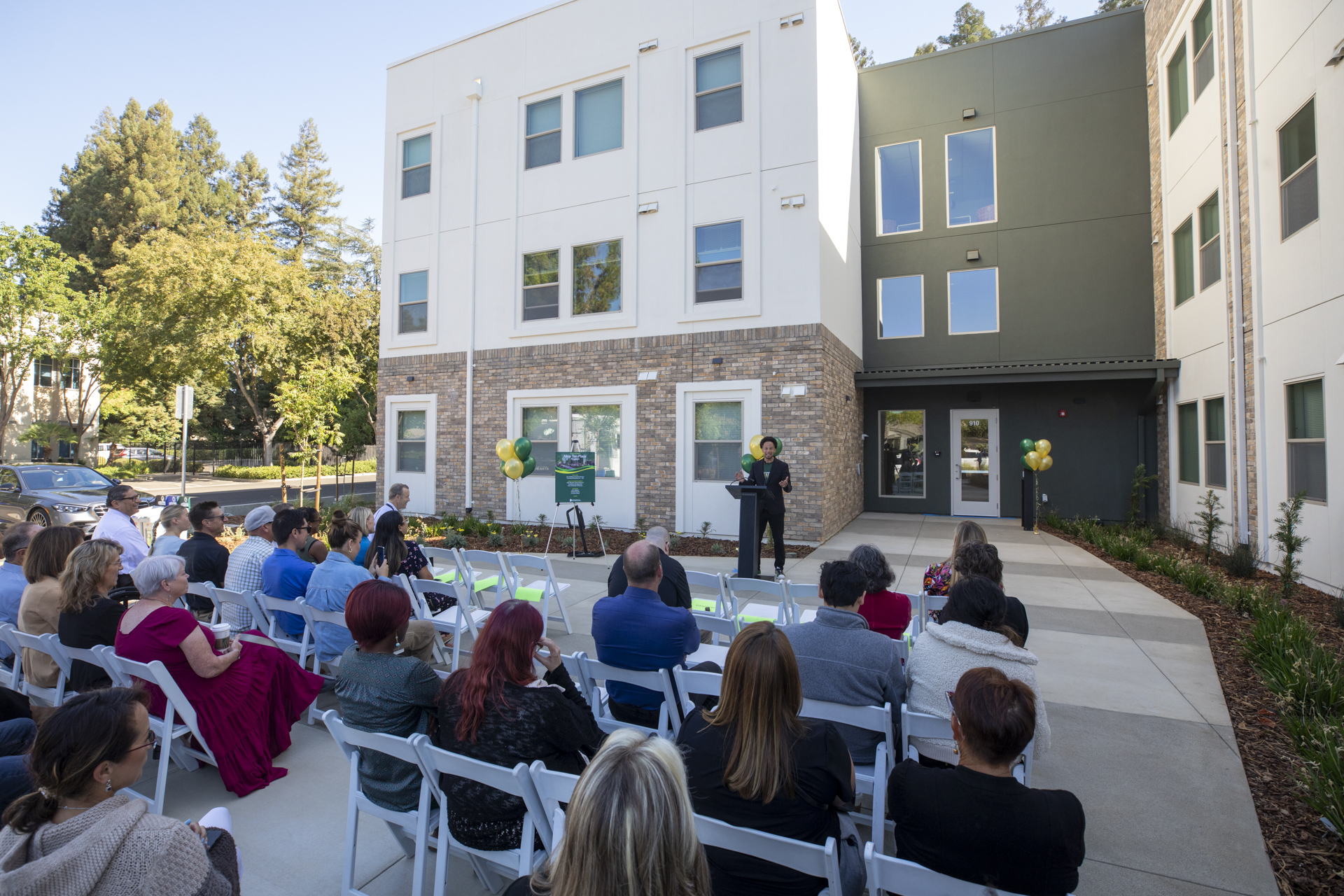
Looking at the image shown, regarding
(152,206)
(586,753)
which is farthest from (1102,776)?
(152,206)

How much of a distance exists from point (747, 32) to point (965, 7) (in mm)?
21024

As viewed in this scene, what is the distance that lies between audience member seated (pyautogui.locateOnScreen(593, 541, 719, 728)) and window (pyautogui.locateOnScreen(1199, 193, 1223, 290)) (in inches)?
460

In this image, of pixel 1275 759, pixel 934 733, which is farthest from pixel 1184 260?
pixel 934 733

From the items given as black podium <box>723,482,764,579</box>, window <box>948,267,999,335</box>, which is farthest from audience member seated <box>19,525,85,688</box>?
window <box>948,267,999,335</box>

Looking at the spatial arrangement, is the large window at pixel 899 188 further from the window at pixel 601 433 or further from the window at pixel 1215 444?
the window at pixel 601 433

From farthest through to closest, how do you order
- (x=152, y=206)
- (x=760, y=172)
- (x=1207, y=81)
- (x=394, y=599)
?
(x=152, y=206), (x=760, y=172), (x=1207, y=81), (x=394, y=599)

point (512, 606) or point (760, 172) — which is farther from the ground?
point (760, 172)

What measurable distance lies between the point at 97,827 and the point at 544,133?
14.4 m

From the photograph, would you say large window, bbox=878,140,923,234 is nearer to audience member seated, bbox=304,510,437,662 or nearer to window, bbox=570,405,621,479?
window, bbox=570,405,621,479

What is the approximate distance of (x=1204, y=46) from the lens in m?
11.2

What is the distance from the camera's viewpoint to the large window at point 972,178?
599 inches

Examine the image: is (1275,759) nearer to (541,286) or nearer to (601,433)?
(601,433)

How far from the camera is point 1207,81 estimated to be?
1101 cm

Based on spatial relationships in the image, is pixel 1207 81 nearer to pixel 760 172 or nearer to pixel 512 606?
pixel 760 172
